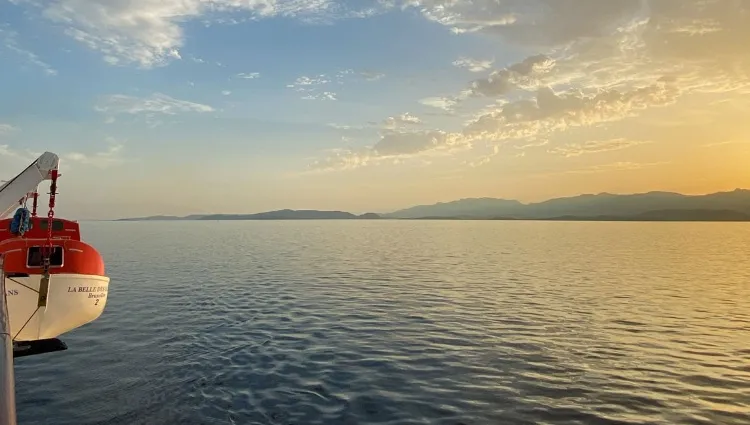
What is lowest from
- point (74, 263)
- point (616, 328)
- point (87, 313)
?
point (616, 328)

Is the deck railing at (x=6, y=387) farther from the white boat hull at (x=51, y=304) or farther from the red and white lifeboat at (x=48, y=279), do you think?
the white boat hull at (x=51, y=304)

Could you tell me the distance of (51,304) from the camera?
54.9 ft

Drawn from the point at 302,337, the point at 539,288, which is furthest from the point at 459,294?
the point at 302,337

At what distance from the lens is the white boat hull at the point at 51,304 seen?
1600cm

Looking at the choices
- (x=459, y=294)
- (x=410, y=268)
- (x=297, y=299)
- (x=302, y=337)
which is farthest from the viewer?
(x=410, y=268)

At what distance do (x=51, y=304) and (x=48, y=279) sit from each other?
1033mm

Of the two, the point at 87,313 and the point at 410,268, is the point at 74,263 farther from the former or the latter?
the point at 410,268

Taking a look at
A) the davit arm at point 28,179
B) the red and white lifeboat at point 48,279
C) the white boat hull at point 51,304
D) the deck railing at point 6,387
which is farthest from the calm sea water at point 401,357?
the deck railing at point 6,387

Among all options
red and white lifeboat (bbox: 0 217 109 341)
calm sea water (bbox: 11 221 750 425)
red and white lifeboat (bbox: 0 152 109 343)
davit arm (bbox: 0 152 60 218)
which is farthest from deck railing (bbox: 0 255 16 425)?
davit arm (bbox: 0 152 60 218)

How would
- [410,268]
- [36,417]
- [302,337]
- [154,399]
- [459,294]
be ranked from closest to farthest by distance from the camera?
[36,417], [154,399], [302,337], [459,294], [410,268]

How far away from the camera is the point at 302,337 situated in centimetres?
2228

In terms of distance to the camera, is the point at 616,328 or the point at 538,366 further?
the point at 616,328

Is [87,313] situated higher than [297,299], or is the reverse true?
[87,313]

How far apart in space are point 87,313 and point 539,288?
32.1 m
